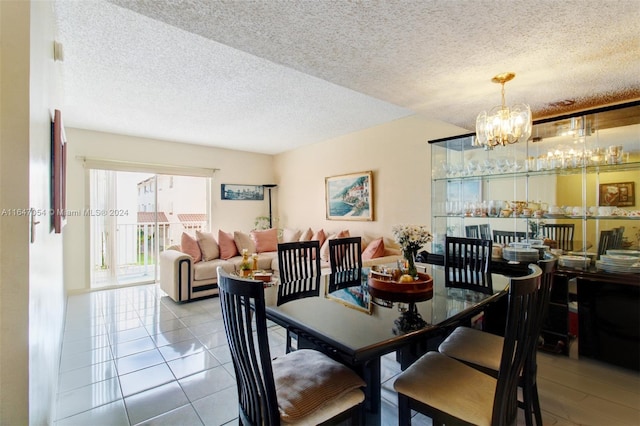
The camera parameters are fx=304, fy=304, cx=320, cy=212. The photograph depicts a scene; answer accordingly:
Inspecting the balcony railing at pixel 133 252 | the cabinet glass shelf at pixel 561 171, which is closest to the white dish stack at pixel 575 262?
the cabinet glass shelf at pixel 561 171

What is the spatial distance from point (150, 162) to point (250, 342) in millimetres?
5169

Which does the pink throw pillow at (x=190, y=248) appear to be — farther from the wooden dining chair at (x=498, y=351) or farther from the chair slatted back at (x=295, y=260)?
the wooden dining chair at (x=498, y=351)

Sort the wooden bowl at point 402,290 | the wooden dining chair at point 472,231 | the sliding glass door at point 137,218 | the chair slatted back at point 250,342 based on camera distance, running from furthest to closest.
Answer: the sliding glass door at point 137,218
the wooden dining chair at point 472,231
the wooden bowl at point 402,290
the chair slatted back at point 250,342

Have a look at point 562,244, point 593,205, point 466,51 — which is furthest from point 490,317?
point 466,51

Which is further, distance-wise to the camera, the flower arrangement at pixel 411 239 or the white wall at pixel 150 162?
the white wall at pixel 150 162

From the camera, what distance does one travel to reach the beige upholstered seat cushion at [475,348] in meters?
1.62

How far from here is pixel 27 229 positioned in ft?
2.98

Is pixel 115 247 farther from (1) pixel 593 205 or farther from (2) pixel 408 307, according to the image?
(1) pixel 593 205

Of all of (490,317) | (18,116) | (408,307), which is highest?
(18,116)

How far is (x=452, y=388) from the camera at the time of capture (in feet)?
4.33

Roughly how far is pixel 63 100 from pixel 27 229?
3.55 meters

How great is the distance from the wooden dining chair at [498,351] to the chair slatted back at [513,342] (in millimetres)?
200

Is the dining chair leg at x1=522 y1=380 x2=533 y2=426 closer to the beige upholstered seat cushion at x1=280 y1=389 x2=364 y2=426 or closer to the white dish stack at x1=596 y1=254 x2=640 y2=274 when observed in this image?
the beige upholstered seat cushion at x1=280 y1=389 x2=364 y2=426

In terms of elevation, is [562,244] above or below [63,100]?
below
